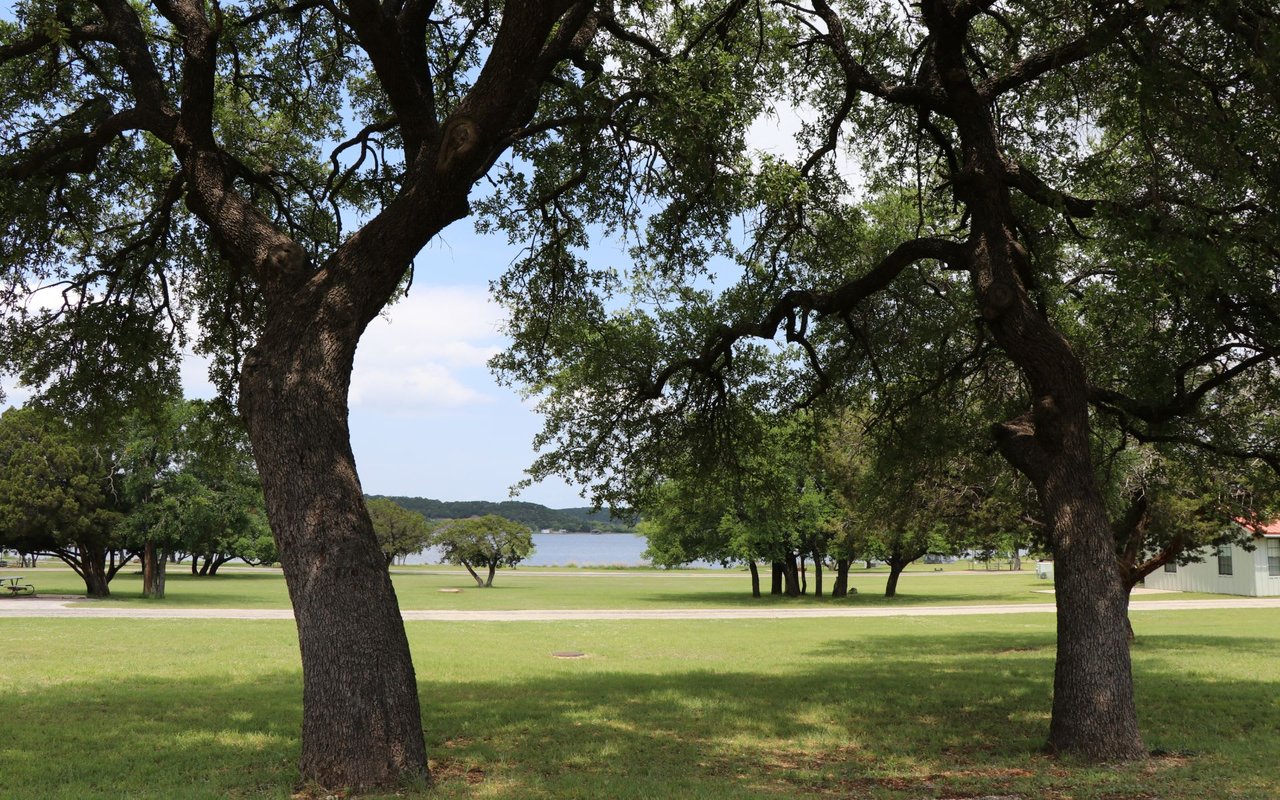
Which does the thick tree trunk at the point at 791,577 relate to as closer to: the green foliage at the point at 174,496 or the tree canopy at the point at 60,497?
the green foliage at the point at 174,496

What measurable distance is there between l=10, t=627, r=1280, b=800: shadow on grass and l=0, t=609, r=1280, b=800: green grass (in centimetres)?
4

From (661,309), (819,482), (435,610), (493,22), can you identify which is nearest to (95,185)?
(493,22)

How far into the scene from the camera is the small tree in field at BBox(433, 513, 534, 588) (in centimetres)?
5022

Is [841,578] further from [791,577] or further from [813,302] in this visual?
[813,302]

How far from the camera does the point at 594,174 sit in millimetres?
11453

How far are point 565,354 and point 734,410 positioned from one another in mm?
2795

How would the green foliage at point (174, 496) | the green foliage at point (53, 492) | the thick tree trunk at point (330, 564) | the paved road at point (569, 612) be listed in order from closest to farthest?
the thick tree trunk at point (330, 564) → the paved road at point (569, 612) → the green foliage at point (53, 492) → the green foliage at point (174, 496)

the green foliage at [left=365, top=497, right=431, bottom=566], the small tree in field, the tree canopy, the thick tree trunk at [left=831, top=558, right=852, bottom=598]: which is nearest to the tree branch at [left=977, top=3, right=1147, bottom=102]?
the thick tree trunk at [left=831, top=558, right=852, bottom=598]

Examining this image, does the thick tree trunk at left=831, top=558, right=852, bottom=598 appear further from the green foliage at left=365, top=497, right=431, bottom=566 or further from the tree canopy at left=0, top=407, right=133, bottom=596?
the green foliage at left=365, top=497, right=431, bottom=566

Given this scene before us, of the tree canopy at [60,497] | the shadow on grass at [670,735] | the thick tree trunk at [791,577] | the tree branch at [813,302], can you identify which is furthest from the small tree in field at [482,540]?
the tree branch at [813,302]

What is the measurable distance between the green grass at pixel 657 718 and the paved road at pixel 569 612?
6.20 m

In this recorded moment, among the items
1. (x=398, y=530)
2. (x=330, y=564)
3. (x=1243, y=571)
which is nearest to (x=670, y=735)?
(x=330, y=564)

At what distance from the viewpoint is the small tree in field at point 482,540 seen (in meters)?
50.2

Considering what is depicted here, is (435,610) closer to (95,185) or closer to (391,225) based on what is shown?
(95,185)
